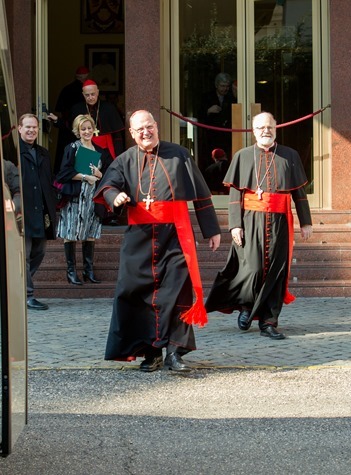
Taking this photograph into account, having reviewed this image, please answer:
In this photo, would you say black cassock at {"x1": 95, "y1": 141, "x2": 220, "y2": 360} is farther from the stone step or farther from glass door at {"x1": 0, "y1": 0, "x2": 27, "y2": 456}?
the stone step

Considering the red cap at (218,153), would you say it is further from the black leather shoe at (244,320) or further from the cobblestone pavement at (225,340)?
the black leather shoe at (244,320)

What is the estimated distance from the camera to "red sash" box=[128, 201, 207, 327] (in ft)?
27.8

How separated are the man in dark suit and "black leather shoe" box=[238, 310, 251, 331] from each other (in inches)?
93.5

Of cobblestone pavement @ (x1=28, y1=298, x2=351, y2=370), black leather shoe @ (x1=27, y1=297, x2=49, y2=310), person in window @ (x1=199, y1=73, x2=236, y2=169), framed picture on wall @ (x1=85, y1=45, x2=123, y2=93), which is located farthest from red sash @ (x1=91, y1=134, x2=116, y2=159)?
framed picture on wall @ (x1=85, y1=45, x2=123, y2=93)

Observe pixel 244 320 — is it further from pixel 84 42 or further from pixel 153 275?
pixel 84 42

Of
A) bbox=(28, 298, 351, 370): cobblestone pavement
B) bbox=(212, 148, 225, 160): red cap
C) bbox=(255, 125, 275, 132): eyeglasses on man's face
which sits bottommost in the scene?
bbox=(28, 298, 351, 370): cobblestone pavement

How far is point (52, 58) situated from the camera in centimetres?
1988

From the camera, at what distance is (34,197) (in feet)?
39.7

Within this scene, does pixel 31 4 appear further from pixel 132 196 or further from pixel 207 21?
pixel 132 196

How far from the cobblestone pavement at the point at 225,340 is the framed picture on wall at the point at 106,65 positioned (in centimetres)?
765

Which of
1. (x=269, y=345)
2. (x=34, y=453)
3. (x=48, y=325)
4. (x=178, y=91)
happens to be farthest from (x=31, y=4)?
(x=34, y=453)

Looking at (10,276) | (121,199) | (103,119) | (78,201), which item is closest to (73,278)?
(78,201)

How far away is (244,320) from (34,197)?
2723mm

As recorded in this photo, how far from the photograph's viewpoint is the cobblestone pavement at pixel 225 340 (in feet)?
29.5
